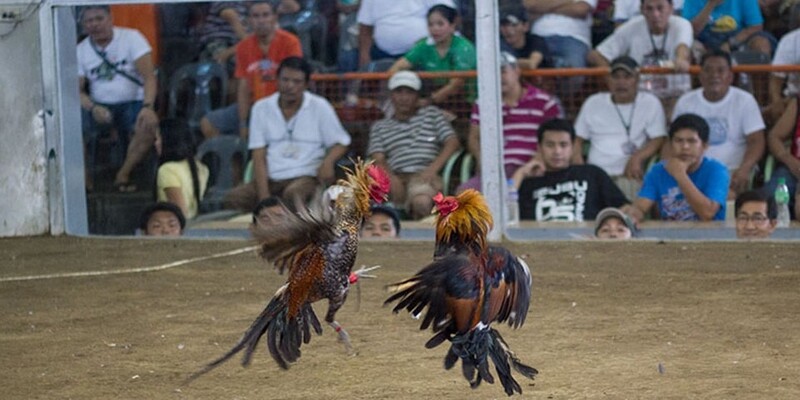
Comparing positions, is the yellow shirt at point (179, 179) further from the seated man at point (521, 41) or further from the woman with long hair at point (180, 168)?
the seated man at point (521, 41)

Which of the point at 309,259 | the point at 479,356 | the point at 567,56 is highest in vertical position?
the point at 567,56

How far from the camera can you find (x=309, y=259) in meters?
5.12

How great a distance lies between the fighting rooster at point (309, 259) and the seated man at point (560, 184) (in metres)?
4.19

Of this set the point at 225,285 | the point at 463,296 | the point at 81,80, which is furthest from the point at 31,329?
the point at 81,80

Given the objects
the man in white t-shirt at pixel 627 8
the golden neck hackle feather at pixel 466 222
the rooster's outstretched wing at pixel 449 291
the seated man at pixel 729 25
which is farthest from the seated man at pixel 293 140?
the rooster's outstretched wing at pixel 449 291

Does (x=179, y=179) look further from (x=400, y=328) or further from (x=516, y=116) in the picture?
(x=400, y=328)

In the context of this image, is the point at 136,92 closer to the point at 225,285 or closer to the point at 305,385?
the point at 225,285

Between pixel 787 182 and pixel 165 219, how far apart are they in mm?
4574

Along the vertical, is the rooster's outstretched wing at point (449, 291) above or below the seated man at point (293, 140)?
below

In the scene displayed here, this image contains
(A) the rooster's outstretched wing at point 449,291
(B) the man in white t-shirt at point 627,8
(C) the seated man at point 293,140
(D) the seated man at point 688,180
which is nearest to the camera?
(A) the rooster's outstretched wing at point 449,291

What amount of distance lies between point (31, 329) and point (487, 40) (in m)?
3.92

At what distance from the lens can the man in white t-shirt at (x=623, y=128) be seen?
9.14m

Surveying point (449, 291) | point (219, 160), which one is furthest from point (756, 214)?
point (449, 291)

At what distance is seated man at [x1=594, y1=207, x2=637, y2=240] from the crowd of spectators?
3.0 inches
